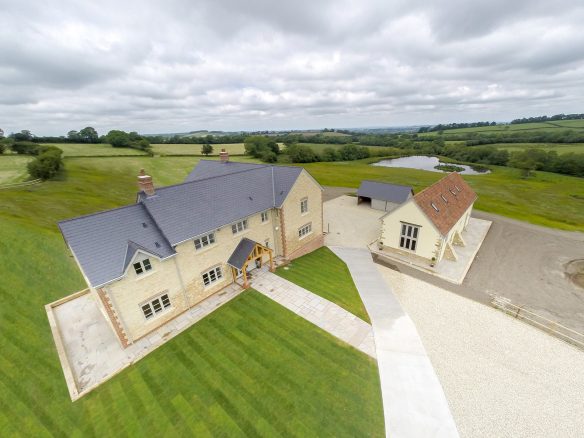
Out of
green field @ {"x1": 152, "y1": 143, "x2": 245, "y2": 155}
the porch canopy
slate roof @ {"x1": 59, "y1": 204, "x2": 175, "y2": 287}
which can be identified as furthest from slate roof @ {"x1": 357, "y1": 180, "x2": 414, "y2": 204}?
green field @ {"x1": 152, "y1": 143, "x2": 245, "y2": 155}

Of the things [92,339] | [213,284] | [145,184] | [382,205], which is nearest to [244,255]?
[213,284]

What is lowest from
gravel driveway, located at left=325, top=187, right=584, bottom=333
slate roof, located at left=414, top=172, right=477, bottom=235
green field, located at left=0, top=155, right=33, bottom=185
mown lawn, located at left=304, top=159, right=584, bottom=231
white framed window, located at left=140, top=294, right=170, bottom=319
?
mown lawn, located at left=304, top=159, right=584, bottom=231

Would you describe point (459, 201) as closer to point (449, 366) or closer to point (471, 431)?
point (449, 366)

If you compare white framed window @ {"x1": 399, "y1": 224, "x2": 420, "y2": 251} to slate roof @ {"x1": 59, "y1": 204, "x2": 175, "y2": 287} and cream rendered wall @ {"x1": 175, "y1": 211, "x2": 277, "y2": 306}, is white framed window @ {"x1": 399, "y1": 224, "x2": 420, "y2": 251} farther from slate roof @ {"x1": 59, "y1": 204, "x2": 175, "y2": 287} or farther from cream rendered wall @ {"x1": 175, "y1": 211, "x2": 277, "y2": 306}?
slate roof @ {"x1": 59, "y1": 204, "x2": 175, "y2": 287}

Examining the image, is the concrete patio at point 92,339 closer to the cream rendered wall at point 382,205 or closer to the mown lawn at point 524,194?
the cream rendered wall at point 382,205

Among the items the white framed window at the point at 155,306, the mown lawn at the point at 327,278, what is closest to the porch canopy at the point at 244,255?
the mown lawn at the point at 327,278

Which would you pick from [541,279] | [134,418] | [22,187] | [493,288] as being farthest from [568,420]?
[22,187]
